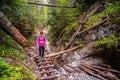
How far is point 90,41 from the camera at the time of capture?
10.9 m

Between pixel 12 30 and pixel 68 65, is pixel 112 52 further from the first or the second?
pixel 12 30

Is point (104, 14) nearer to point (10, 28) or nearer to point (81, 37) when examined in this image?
point (81, 37)

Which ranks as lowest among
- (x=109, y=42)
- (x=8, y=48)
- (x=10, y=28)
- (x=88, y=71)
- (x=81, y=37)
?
(x=88, y=71)

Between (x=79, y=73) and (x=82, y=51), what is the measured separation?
160 cm

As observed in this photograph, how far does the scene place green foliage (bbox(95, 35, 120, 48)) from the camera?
371 inches

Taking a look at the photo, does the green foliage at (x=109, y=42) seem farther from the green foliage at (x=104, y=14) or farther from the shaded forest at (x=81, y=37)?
the green foliage at (x=104, y=14)

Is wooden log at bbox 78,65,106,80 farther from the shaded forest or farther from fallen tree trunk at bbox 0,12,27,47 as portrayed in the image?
fallen tree trunk at bbox 0,12,27,47

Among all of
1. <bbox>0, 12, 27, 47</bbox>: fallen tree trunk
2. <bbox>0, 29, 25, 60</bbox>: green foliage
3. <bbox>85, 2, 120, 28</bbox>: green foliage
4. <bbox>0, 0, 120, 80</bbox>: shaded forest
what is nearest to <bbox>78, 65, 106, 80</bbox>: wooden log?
<bbox>0, 0, 120, 80</bbox>: shaded forest

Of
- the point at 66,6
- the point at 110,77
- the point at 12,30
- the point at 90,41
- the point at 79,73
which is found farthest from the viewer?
the point at 66,6

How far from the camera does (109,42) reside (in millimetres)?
9578

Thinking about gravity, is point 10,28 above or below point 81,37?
above

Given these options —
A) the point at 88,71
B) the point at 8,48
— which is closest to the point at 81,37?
the point at 88,71

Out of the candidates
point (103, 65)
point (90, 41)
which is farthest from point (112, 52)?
point (90, 41)

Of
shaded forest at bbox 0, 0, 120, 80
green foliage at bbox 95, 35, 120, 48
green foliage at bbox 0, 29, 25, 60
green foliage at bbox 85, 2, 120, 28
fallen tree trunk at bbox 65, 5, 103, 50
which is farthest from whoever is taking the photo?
fallen tree trunk at bbox 65, 5, 103, 50
